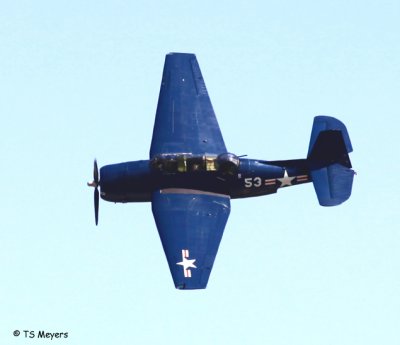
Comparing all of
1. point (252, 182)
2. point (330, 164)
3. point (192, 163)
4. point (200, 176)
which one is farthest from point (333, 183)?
point (192, 163)

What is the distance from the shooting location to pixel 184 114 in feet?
124

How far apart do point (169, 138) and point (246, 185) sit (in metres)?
2.99

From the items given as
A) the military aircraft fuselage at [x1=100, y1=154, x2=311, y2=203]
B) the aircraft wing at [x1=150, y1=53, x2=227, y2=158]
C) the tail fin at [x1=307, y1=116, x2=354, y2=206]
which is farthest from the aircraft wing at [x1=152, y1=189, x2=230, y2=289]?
the tail fin at [x1=307, y1=116, x2=354, y2=206]

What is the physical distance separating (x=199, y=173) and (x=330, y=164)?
4.52 metres

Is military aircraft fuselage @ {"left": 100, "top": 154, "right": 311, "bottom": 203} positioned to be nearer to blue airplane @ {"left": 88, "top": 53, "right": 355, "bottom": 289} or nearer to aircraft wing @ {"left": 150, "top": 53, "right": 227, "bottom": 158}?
blue airplane @ {"left": 88, "top": 53, "right": 355, "bottom": 289}

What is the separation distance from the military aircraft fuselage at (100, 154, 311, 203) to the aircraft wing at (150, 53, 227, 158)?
0.64m

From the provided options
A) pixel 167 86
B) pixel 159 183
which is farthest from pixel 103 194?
pixel 167 86

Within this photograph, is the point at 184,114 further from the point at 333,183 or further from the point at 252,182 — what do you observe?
the point at 333,183

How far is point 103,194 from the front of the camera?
3650 centimetres

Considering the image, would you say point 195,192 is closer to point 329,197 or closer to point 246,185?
point 246,185

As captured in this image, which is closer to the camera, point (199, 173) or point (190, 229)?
point (190, 229)

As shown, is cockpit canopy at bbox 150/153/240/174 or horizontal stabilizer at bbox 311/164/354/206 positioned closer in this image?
cockpit canopy at bbox 150/153/240/174

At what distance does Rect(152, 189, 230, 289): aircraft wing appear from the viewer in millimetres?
32938

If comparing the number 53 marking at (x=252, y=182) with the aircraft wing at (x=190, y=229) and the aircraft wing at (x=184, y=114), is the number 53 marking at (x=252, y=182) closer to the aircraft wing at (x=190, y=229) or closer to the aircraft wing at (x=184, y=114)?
the aircraft wing at (x=190, y=229)
